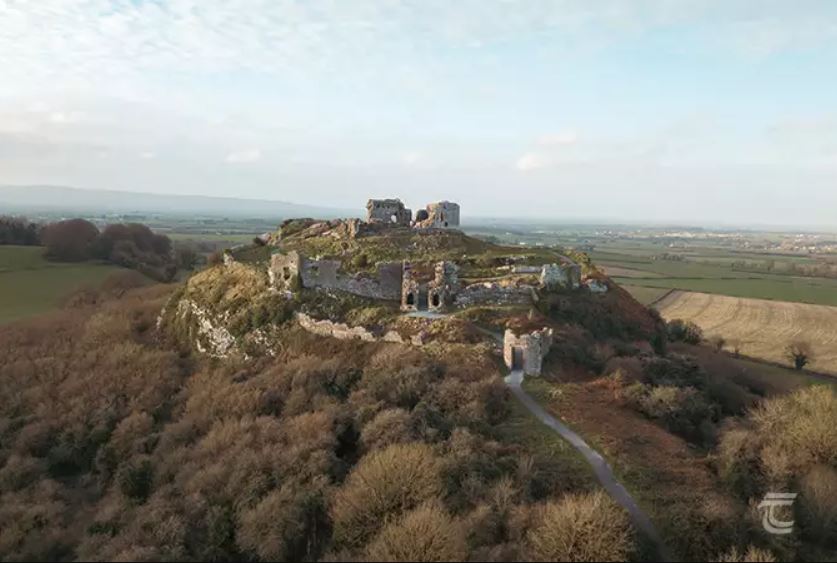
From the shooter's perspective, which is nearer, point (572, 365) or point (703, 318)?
point (572, 365)

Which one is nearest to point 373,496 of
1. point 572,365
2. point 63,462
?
point 572,365

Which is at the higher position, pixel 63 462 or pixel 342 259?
pixel 342 259

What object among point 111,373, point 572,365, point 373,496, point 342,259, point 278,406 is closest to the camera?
point 373,496

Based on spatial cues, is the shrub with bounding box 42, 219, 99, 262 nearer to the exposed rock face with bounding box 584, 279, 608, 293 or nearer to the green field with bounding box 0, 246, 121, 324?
the green field with bounding box 0, 246, 121, 324

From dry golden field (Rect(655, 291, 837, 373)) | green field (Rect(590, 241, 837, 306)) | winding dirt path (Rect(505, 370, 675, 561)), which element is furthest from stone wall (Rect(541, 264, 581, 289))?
green field (Rect(590, 241, 837, 306))

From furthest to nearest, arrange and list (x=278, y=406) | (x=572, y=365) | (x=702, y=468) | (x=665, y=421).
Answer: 1. (x=572, y=365)
2. (x=278, y=406)
3. (x=665, y=421)
4. (x=702, y=468)

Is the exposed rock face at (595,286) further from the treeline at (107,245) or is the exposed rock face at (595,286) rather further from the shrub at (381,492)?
the treeline at (107,245)

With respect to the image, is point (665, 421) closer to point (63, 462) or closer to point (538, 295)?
point (538, 295)

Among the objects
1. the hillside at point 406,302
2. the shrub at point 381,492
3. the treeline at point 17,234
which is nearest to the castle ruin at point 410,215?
the hillside at point 406,302
